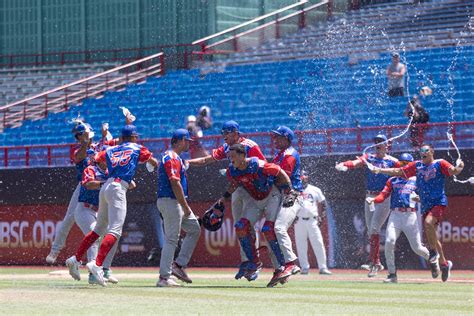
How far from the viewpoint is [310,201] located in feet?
74.3

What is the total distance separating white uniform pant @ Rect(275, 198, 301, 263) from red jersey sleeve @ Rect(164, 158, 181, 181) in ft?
4.96

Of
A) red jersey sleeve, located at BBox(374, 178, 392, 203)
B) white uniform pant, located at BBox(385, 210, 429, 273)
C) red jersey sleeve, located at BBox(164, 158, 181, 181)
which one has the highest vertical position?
red jersey sleeve, located at BBox(164, 158, 181, 181)

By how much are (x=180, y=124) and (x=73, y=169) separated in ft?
15.5

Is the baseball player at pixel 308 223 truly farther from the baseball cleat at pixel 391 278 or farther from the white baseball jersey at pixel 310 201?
the baseball cleat at pixel 391 278

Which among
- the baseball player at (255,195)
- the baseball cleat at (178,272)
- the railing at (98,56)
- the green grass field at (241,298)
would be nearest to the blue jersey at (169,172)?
the baseball player at (255,195)

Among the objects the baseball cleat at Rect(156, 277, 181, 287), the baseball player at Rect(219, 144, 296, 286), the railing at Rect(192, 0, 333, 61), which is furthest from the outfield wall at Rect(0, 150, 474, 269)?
the railing at Rect(192, 0, 333, 61)

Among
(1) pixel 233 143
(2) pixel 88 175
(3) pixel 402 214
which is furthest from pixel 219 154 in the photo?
(3) pixel 402 214

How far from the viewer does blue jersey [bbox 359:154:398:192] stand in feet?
67.6

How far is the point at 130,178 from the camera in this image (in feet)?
53.6

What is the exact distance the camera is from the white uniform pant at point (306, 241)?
22.1 metres

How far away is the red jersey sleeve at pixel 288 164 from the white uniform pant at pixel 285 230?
504 millimetres

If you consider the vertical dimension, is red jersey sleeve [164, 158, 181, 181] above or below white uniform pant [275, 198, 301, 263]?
above

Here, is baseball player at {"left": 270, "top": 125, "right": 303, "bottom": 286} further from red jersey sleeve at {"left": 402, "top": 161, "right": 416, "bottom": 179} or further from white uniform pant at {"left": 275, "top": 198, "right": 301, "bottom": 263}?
red jersey sleeve at {"left": 402, "top": 161, "right": 416, "bottom": 179}

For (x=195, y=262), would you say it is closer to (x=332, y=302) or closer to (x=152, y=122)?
(x=152, y=122)
